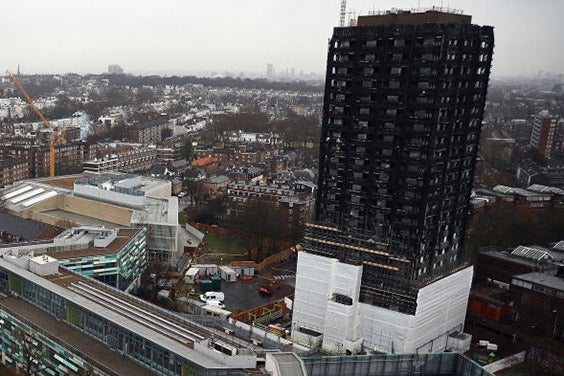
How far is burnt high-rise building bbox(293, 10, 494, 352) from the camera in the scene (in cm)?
2545

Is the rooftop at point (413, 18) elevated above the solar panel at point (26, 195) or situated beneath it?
elevated above

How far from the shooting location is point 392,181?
26.3 meters

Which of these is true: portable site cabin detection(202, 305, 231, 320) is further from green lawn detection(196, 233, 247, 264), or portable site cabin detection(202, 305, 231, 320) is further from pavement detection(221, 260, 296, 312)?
green lawn detection(196, 233, 247, 264)

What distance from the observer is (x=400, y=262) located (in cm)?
2570

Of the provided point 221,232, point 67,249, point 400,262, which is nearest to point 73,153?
point 221,232

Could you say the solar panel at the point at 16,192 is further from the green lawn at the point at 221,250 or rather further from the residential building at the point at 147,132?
the residential building at the point at 147,132

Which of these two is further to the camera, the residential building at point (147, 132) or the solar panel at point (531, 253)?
the residential building at point (147, 132)

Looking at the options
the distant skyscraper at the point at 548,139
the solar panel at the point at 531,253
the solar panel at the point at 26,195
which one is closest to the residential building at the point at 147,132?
the solar panel at the point at 26,195

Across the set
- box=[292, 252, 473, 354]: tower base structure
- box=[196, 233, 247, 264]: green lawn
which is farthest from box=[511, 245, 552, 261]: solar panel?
box=[196, 233, 247, 264]: green lawn

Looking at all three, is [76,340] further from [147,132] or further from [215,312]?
[147,132]

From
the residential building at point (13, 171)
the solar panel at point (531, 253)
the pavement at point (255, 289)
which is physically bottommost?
the pavement at point (255, 289)

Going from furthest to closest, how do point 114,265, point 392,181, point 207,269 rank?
point 207,269 < point 114,265 < point 392,181

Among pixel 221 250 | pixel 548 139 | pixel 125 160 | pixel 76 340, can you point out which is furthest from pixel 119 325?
pixel 548 139

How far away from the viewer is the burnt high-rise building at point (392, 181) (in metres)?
A: 25.5
